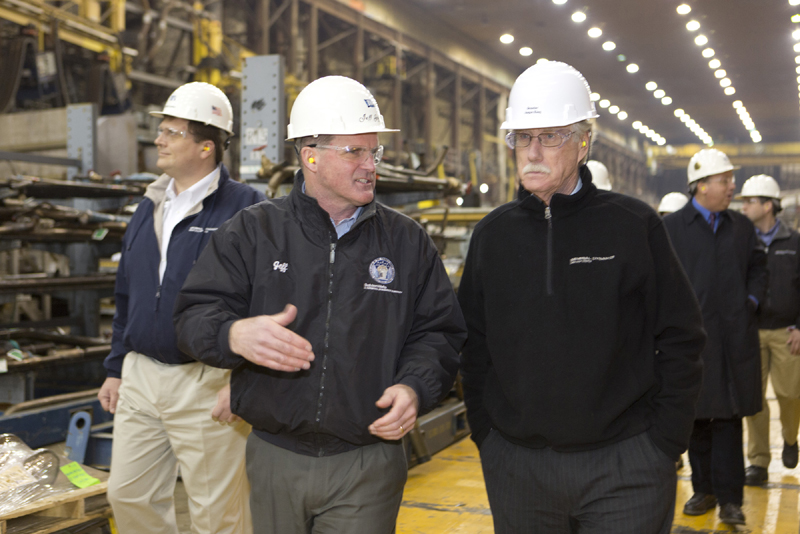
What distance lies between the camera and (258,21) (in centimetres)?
1442

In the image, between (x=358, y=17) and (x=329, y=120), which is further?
(x=358, y=17)

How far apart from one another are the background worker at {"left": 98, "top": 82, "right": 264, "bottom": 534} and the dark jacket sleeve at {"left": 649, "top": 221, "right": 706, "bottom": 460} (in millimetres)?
1542

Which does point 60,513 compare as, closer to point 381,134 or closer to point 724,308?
point 724,308

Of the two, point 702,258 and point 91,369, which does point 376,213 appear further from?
point 91,369

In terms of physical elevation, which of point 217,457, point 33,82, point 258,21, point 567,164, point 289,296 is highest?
point 258,21

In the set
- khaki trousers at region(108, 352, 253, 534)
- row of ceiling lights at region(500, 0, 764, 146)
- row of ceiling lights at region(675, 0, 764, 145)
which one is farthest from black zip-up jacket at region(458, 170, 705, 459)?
row of ceiling lights at region(675, 0, 764, 145)

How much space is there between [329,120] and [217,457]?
143 centimetres

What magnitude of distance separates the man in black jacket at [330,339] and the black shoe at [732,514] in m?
2.65

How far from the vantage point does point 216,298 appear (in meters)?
1.78

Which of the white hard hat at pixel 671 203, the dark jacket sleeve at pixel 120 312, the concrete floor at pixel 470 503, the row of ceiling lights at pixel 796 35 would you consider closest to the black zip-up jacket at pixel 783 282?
the concrete floor at pixel 470 503

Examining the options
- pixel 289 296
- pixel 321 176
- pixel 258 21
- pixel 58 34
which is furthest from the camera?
pixel 258 21

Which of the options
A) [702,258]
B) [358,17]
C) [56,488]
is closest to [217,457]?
[56,488]

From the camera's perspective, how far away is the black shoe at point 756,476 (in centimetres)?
462

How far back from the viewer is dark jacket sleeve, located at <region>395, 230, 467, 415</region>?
1780 millimetres
